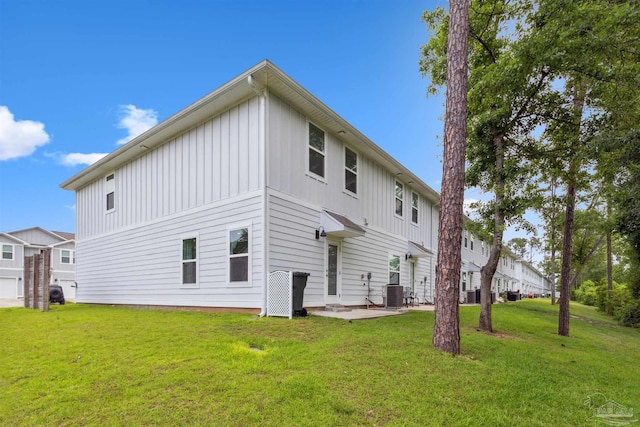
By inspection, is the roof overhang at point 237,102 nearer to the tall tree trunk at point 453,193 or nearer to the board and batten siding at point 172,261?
the board and batten siding at point 172,261

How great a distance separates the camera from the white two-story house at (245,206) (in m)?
8.15

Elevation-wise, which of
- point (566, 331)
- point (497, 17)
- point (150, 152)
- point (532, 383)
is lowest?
point (566, 331)

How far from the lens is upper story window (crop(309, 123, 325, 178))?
9523 millimetres

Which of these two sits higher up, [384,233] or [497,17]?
[497,17]

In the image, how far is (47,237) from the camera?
31.8 metres

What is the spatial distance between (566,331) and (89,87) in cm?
1876

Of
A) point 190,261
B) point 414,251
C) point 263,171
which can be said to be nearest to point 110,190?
point 190,261

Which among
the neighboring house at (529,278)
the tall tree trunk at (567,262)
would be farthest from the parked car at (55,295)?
the neighboring house at (529,278)

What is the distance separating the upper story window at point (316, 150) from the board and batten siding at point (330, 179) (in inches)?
7.7

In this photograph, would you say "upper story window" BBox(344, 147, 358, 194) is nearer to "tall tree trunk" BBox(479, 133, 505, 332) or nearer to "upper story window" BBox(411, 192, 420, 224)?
"tall tree trunk" BBox(479, 133, 505, 332)

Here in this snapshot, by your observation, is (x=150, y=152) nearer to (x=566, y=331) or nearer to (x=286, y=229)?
(x=286, y=229)

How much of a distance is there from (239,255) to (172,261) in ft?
9.99

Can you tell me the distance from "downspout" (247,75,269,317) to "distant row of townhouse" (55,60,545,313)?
0.08 feet

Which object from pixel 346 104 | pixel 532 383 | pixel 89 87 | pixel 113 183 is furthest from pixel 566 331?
pixel 89 87
